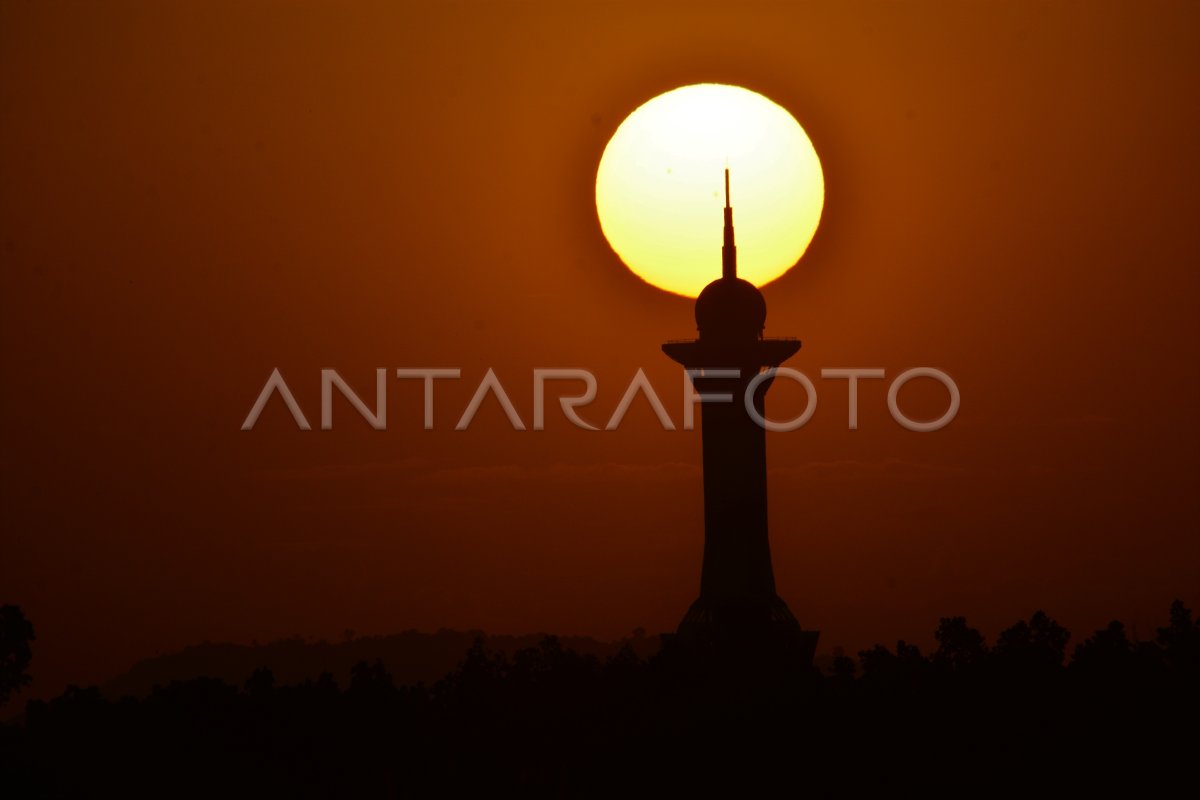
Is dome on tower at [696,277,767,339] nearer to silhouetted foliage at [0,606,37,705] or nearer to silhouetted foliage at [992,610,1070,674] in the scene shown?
silhouetted foliage at [992,610,1070,674]

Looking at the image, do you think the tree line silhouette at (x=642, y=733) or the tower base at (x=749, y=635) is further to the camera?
the tower base at (x=749, y=635)

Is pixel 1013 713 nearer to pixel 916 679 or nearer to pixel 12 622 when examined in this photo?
pixel 916 679

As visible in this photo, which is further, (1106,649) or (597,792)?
(1106,649)

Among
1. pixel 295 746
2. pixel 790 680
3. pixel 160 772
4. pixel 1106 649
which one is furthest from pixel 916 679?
pixel 160 772

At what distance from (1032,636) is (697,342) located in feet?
112

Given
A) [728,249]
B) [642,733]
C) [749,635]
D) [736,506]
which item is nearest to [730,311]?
[728,249]

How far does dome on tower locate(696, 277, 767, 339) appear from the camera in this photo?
150750 mm

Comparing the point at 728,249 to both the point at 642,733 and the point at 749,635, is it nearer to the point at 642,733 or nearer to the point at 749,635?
the point at 749,635

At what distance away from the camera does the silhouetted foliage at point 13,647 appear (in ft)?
346

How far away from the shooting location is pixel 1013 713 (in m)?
113

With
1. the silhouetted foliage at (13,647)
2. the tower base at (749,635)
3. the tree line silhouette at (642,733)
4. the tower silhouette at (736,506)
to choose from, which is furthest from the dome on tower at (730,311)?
the silhouetted foliage at (13,647)

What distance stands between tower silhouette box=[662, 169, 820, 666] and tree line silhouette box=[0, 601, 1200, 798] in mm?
10931

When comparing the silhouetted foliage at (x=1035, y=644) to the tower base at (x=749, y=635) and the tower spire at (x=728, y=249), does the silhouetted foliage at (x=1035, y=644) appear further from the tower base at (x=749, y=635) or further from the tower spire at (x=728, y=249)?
the tower spire at (x=728, y=249)

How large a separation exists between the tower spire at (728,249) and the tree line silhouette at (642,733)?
1414 inches
